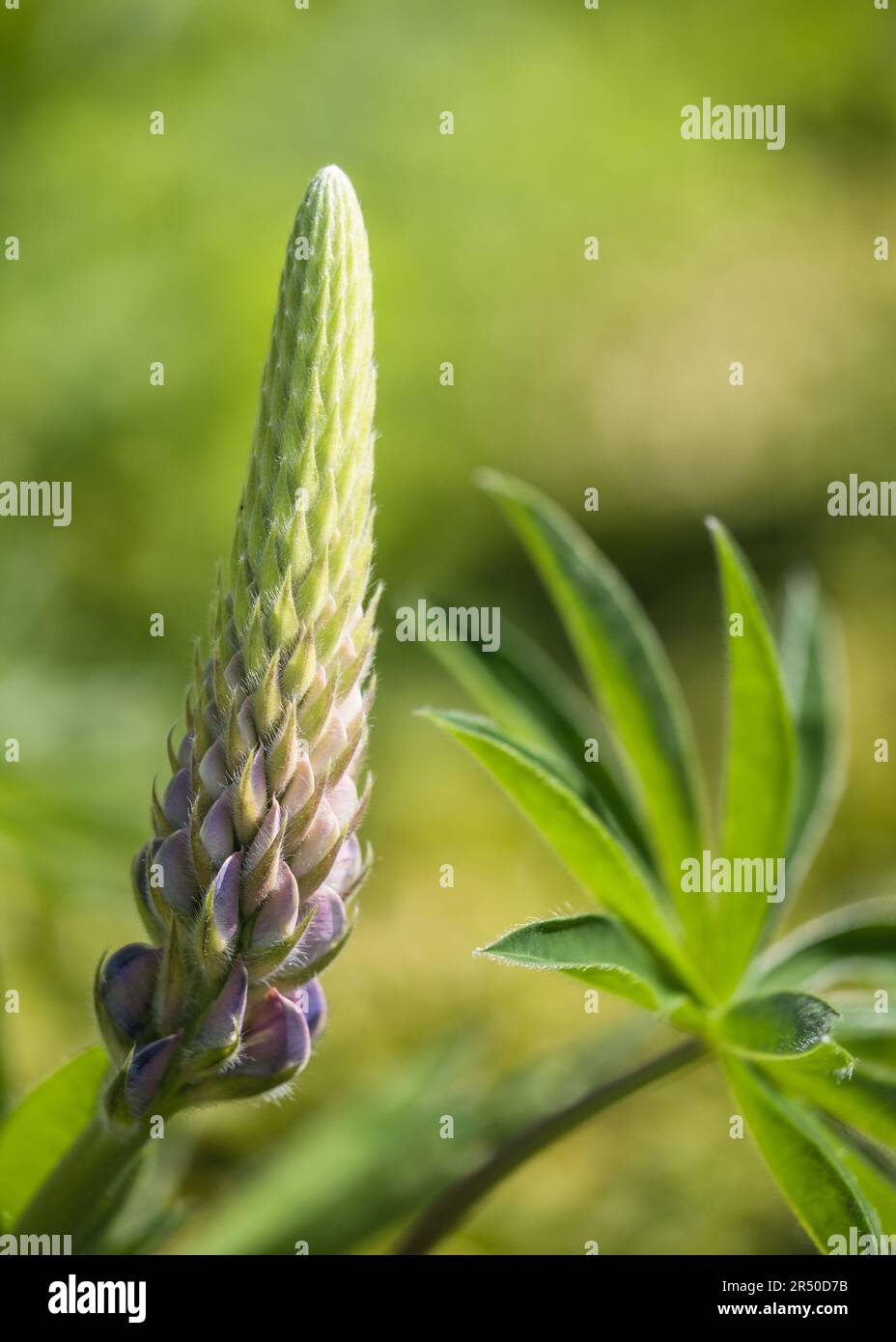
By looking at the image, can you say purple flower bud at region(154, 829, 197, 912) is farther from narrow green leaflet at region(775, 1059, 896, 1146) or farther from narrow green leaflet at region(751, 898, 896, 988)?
narrow green leaflet at region(751, 898, 896, 988)

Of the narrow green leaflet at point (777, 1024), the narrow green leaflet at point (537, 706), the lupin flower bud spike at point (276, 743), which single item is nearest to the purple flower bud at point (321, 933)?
the lupin flower bud spike at point (276, 743)

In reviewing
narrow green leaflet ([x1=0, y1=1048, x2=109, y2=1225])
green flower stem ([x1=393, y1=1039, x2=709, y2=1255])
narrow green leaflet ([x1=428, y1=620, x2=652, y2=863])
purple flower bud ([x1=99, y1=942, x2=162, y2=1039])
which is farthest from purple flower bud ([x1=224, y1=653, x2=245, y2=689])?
green flower stem ([x1=393, y1=1039, x2=709, y2=1255])

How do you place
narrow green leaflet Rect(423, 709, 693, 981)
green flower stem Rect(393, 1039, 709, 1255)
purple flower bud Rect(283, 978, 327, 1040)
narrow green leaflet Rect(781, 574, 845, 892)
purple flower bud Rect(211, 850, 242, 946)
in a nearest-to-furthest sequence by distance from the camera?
purple flower bud Rect(211, 850, 242, 946) < purple flower bud Rect(283, 978, 327, 1040) < narrow green leaflet Rect(423, 709, 693, 981) < green flower stem Rect(393, 1039, 709, 1255) < narrow green leaflet Rect(781, 574, 845, 892)

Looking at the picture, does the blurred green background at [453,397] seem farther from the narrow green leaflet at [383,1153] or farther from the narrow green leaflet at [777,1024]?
the narrow green leaflet at [777,1024]

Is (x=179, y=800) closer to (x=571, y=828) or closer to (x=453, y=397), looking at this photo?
(x=571, y=828)

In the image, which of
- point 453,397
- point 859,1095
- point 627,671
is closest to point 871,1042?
point 859,1095

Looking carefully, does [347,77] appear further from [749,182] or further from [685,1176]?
[685,1176]

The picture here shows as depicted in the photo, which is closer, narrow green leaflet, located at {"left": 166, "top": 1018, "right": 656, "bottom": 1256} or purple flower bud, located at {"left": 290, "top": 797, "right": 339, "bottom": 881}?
purple flower bud, located at {"left": 290, "top": 797, "right": 339, "bottom": 881}
